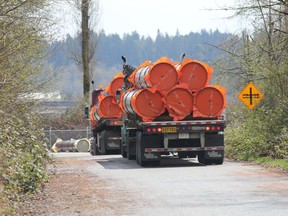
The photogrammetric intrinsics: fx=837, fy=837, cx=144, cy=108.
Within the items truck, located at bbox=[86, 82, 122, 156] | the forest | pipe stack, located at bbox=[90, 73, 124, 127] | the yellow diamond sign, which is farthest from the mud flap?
pipe stack, located at bbox=[90, 73, 124, 127]

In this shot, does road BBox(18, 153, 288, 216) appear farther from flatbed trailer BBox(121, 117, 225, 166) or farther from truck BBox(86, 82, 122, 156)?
truck BBox(86, 82, 122, 156)

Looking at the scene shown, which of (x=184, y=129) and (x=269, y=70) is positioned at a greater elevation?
(x=269, y=70)

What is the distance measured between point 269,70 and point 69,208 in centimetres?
1362

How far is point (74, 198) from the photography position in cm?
1576

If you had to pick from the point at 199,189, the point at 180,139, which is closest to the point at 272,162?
the point at 180,139

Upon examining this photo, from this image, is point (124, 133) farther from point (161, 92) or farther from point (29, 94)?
point (29, 94)

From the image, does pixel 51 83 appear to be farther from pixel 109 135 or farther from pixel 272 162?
pixel 109 135

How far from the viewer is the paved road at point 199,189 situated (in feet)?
43.8

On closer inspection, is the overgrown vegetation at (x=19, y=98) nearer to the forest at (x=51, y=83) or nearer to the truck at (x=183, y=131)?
the forest at (x=51, y=83)

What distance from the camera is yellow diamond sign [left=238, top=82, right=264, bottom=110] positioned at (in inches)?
1166

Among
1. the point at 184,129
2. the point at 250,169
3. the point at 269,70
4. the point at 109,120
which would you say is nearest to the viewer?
the point at 250,169

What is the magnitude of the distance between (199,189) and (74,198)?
262 cm

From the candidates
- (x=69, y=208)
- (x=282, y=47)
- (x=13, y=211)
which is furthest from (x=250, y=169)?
(x=13, y=211)

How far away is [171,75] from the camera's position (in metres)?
24.4
